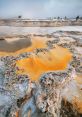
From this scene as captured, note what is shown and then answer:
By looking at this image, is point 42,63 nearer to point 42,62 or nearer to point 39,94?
point 42,62

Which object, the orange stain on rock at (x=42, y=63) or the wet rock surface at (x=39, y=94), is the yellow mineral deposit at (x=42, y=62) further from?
the wet rock surface at (x=39, y=94)

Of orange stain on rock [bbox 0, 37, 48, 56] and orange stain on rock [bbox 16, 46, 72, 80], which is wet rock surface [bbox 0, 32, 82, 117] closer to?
orange stain on rock [bbox 16, 46, 72, 80]

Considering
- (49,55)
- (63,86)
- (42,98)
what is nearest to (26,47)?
(49,55)

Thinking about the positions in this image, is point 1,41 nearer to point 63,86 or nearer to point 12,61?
point 12,61

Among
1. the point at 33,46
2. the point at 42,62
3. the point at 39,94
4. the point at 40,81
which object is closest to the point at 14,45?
the point at 33,46

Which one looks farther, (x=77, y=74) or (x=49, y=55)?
(x=49, y=55)
